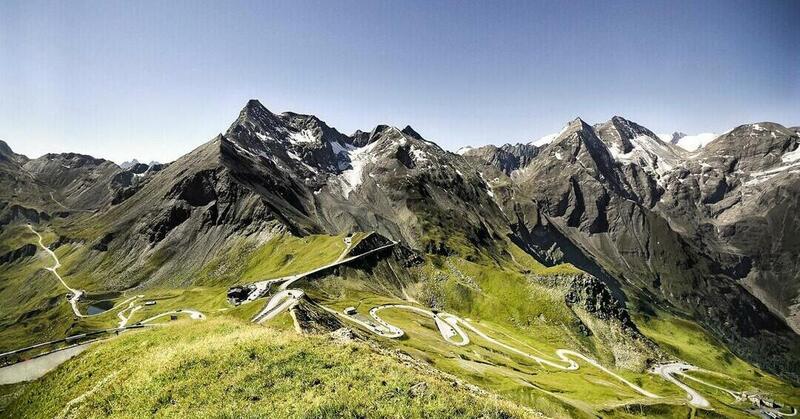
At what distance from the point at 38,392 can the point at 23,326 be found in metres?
215

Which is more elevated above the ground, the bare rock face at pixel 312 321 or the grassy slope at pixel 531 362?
the bare rock face at pixel 312 321

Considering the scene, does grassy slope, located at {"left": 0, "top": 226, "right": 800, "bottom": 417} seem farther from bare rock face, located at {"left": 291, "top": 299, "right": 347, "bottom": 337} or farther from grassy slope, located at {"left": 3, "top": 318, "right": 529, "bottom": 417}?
grassy slope, located at {"left": 3, "top": 318, "right": 529, "bottom": 417}

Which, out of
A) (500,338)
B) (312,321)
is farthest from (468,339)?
(312,321)

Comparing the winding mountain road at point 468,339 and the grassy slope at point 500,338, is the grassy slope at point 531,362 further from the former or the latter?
the winding mountain road at point 468,339

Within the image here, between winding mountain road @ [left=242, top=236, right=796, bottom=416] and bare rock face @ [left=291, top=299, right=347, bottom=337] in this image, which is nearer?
bare rock face @ [left=291, top=299, right=347, bottom=337]

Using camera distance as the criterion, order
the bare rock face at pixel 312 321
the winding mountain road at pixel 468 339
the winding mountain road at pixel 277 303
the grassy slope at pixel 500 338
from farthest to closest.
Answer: the winding mountain road at pixel 468 339 < the winding mountain road at pixel 277 303 < the grassy slope at pixel 500 338 < the bare rock face at pixel 312 321

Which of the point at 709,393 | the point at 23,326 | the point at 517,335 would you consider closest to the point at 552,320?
the point at 517,335

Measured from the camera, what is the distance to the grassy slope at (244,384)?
26.6 metres

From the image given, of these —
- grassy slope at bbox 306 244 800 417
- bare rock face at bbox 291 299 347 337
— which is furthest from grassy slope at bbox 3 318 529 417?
grassy slope at bbox 306 244 800 417

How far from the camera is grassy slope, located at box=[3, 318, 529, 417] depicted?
26.6 metres

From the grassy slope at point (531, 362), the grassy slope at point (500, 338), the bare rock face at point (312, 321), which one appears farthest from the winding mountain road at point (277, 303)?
the grassy slope at point (531, 362)

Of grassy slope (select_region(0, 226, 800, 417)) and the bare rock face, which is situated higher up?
the bare rock face

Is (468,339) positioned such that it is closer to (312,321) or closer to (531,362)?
(531,362)

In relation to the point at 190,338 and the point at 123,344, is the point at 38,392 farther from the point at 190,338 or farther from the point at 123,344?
the point at 190,338
